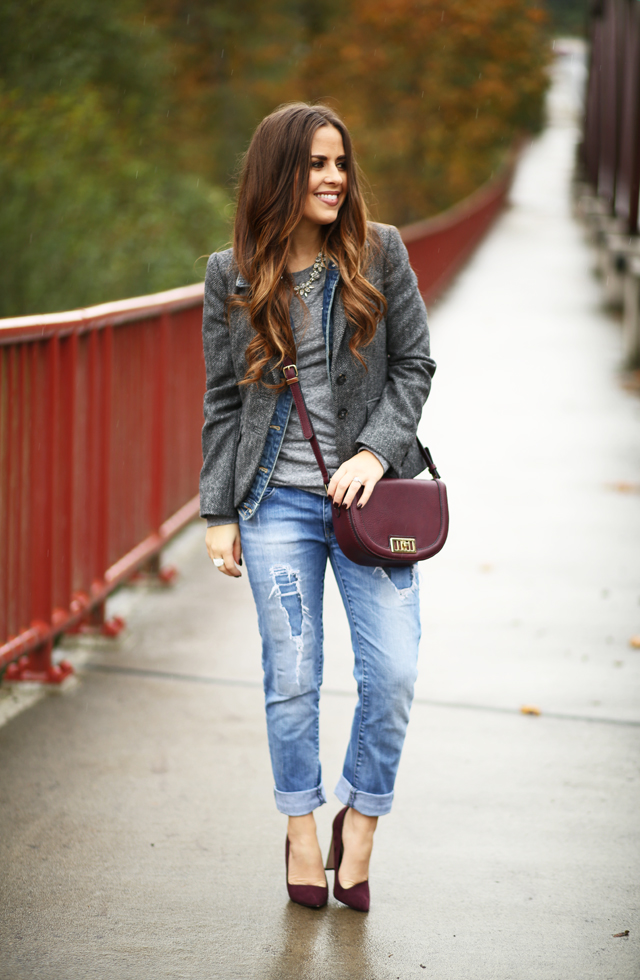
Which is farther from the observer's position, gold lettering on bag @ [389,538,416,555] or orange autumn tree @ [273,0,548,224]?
orange autumn tree @ [273,0,548,224]

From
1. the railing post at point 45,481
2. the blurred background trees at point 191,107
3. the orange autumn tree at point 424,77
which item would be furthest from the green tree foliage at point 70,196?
the orange autumn tree at point 424,77

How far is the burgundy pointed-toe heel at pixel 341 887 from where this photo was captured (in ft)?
10.2

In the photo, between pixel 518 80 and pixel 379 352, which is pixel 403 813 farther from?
pixel 518 80

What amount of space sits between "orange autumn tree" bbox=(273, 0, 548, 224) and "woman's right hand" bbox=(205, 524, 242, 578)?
1537 inches

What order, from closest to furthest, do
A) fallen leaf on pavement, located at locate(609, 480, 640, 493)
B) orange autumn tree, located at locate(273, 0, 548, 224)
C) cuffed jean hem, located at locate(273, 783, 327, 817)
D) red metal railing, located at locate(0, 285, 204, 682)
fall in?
cuffed jean hem, located at locate(273, 783, 327, 817) → red metal railing, located at locate(0, 285, 204, 682) → fallen leaf on pavement, located at locate(609, 480, 640, 493) → orange autumn tree, located at locate(273, 0, 548, 224)

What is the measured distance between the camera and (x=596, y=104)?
3653 cm

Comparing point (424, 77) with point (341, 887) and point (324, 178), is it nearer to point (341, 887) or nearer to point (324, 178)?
point (324, 178)

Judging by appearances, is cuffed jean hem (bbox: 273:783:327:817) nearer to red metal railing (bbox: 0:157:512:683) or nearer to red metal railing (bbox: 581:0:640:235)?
red metal railing (bbox: 0:157:512:683)

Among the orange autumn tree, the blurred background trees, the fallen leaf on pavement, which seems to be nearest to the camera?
the fallen leaf on pavement

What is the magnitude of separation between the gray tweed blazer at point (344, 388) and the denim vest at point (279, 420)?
0.06ft

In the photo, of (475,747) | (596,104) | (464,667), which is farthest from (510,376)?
(596,104)

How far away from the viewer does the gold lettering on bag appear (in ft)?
9.41

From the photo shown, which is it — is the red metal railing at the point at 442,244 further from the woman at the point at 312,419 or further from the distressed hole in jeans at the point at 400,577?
the distressed hole in jeans at the point at 400,577

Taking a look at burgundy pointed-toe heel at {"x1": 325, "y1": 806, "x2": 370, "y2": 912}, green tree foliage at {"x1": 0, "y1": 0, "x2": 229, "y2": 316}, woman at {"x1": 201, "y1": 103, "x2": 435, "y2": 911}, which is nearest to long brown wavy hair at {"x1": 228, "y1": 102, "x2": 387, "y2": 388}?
woman at {"x1": 201, "y1": 103, "x2": 435, "y2": 911}
